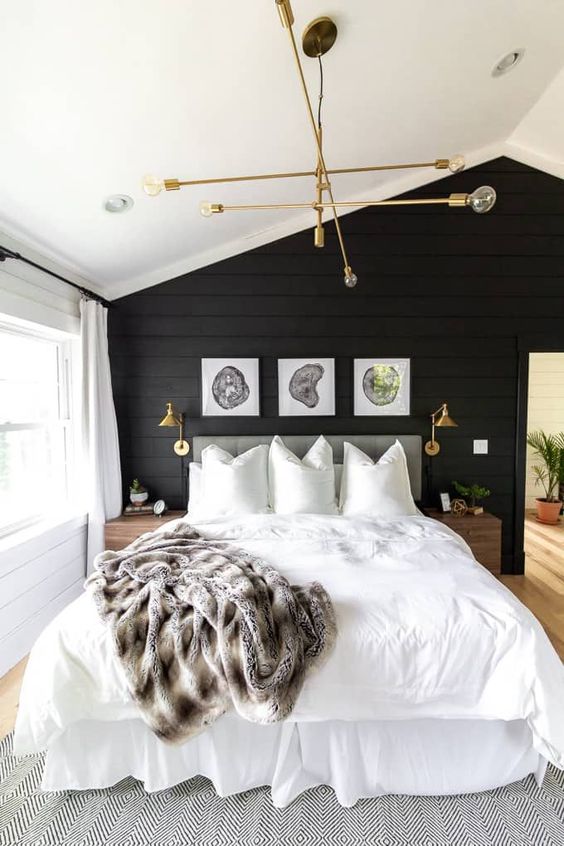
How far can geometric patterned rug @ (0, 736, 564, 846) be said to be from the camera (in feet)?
4.46

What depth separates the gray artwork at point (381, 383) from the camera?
3.39 metres

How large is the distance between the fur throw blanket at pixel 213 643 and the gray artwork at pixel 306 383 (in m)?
1.95

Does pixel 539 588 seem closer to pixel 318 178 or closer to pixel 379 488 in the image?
pixel 379 488

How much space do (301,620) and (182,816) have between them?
832 millimetres

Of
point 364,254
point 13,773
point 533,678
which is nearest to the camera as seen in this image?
point 533,678

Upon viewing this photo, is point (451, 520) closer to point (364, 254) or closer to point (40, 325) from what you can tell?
point (364, 254)

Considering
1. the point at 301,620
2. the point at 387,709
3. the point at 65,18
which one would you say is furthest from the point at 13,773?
the point at 65,18

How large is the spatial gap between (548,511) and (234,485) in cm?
403

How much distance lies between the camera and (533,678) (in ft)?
4.49

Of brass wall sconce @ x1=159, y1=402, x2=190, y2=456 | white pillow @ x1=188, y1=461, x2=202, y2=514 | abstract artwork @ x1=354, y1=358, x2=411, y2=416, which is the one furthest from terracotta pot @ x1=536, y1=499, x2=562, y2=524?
brass wall sconce @ x1=159, y1=402, x2=190, y2=456

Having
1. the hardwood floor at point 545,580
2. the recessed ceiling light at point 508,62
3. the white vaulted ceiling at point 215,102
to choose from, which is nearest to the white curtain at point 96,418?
the white vaulted ceiling at point 215,102

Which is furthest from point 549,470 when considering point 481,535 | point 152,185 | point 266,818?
point 152,185

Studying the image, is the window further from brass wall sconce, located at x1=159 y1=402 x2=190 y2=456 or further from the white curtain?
brass wall sconce, located at x1=159 y1=402 x2=190 y2=456

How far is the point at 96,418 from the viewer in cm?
307
